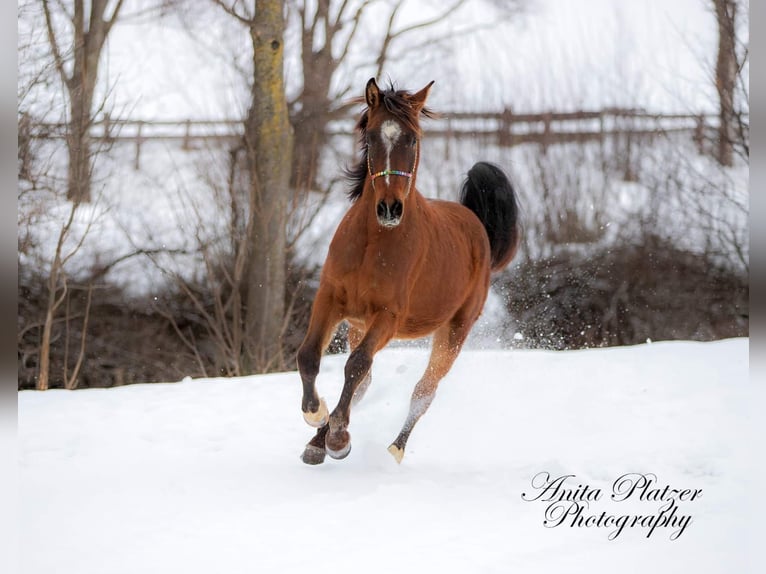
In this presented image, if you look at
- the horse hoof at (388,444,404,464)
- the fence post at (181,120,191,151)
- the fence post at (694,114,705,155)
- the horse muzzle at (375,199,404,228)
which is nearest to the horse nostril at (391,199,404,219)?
the horse muzzle at (375,199,404,228)

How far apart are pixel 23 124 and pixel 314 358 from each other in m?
4.62

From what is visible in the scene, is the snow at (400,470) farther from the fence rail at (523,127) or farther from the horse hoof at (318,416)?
the fence rail at (523,127)

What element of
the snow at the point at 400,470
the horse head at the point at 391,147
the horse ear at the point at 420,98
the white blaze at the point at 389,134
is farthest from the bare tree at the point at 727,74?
the white blaze at the point at 389,134

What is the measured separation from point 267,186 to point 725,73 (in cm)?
564

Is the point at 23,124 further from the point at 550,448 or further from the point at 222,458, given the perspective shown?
the point at 550,448

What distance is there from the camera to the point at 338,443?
456 centimetres

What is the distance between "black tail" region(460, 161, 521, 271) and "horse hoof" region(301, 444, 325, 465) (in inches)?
96.6

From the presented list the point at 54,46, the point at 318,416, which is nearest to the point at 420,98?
the point at 318,416

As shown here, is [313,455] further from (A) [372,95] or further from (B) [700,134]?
(B) [700,134]

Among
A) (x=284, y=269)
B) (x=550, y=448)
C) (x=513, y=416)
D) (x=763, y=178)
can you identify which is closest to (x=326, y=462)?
(x=550, y=448)

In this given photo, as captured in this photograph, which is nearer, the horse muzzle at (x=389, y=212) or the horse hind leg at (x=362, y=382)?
the horse muzzle at (x=389, y=212)

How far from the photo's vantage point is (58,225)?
8.57 m

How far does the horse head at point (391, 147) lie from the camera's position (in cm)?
428

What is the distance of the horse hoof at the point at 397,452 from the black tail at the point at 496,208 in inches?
81.3
